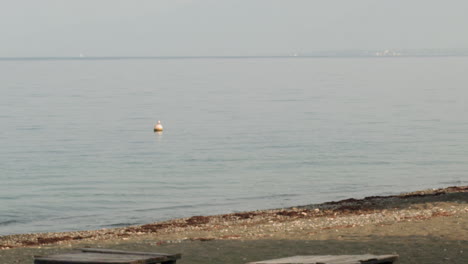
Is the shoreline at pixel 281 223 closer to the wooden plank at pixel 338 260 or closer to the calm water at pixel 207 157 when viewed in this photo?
the calm water at pixel 207 157

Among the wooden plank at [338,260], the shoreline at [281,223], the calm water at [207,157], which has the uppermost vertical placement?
the calm water at [207,157]

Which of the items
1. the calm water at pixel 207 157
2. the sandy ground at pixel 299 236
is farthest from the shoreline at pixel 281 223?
the calm water at pixel 207 157

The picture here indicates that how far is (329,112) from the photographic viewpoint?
268 ft

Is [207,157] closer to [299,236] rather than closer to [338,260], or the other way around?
[299,236]

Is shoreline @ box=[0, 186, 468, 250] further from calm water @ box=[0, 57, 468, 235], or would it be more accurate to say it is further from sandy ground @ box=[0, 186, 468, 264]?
calm water @ box=[0, 57, 468, 235]

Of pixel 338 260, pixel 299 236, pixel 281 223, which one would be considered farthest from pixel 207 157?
pixel 338 260

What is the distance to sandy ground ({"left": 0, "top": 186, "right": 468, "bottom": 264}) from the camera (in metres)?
16.4

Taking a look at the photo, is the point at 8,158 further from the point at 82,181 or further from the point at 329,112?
the point at 329,112

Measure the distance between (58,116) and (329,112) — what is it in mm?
24808

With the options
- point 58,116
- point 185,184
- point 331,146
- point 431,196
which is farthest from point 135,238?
point 58,116

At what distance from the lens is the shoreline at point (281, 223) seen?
20.5m

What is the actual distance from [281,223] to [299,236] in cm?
385

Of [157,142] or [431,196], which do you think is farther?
[157,142]

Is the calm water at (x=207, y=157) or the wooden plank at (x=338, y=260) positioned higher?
the calm water at (x=207, y=157)
